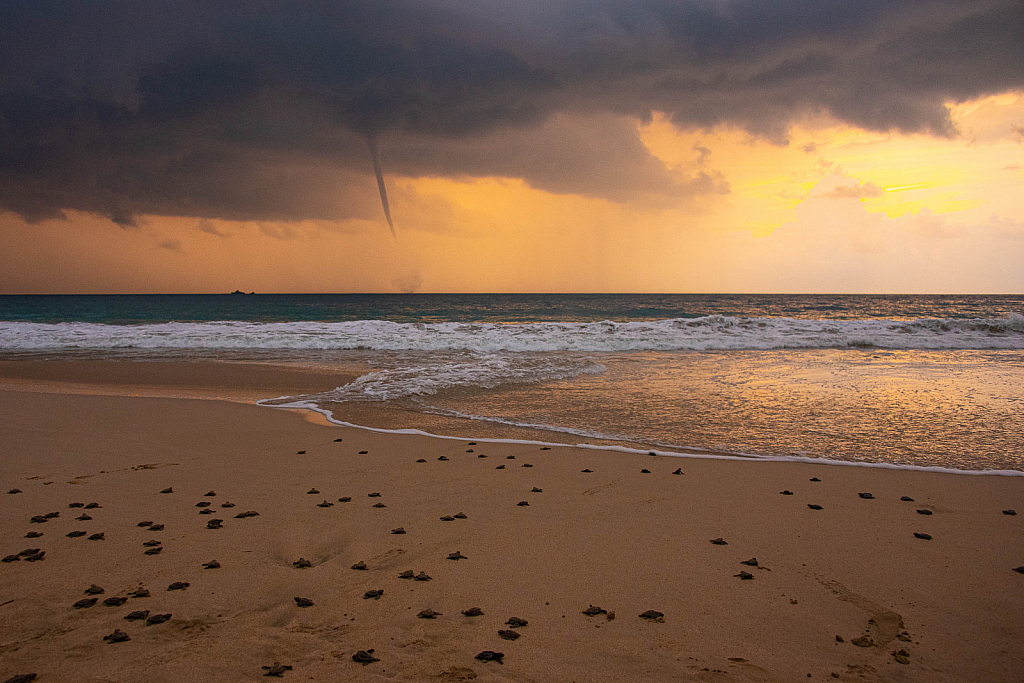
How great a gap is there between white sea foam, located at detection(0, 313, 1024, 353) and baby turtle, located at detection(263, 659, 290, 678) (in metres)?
16.8

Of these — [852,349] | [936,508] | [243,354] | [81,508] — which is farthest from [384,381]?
[852,349]

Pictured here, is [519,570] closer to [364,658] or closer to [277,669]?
[364,658]

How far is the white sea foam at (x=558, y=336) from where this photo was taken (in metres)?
20.7

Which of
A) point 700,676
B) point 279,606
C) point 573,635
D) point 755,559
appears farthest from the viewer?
point 755,559

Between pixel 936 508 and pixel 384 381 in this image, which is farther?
pixel 384 381

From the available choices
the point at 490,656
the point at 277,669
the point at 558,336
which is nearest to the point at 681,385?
the point at 490,656

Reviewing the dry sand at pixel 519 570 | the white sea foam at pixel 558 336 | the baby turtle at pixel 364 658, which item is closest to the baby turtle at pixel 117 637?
the dry sand at pixel 519 570

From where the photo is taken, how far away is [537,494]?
4.93 meters

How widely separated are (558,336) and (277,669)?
22.0 meters

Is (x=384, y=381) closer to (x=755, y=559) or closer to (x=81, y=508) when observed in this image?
(x=81, y=508)

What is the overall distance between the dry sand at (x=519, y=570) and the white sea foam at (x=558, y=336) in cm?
1420

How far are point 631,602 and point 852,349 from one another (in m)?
20.0

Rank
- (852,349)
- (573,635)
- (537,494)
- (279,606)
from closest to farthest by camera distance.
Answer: (573,635) → (279,606) → (537,494) → (852,349)

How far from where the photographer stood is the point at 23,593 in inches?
124
